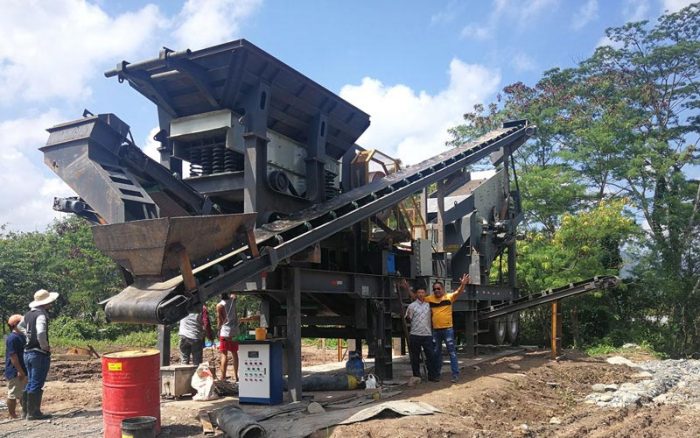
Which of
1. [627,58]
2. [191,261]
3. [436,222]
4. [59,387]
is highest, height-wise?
[627,58]

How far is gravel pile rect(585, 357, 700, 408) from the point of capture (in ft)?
30.6

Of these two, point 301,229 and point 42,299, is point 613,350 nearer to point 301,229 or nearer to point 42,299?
point 301,229

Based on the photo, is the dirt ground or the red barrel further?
the dirt ground

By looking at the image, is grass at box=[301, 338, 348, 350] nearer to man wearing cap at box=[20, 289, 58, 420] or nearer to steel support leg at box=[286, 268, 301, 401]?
steel support leg at box=[286, 268, 301, 401]

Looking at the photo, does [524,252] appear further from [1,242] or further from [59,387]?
[1,242]

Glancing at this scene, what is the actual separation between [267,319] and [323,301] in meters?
1.10

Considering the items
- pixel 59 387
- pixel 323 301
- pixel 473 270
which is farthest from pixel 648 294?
pixel 59 387

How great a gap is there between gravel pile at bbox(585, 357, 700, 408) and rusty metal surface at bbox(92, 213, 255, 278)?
6544 millimetres

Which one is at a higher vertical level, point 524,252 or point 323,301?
point 524,252

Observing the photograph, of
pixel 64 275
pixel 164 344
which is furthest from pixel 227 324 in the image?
pixel 64 275

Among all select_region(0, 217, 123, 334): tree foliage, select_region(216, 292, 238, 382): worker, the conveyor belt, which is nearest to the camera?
select_region(216, 292, 238, 382): worker

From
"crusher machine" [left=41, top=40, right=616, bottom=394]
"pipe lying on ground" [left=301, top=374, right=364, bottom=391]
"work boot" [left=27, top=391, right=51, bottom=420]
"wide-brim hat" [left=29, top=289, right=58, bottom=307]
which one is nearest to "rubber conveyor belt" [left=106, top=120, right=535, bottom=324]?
"crusher machine" [left=41, top=40, right=616, bottom=394]

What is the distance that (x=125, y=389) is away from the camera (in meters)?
6.10

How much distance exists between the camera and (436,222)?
14016 millimetres
